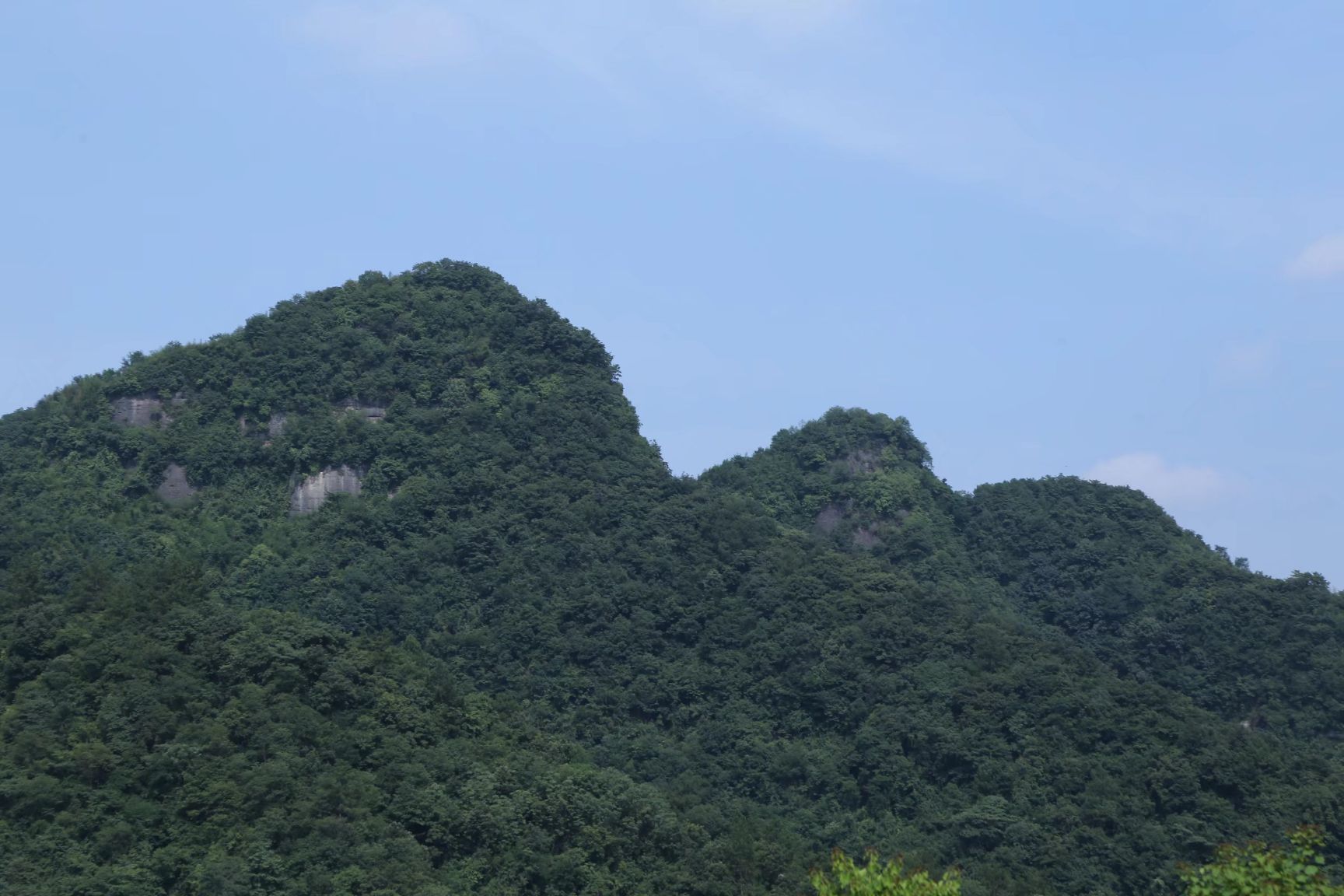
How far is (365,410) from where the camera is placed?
42375 millimetres

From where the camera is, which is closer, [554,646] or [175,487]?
[554,646]

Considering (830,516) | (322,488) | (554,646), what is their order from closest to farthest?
(554,646), (322,488), (830,516)

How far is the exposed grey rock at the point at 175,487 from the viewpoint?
132 ft

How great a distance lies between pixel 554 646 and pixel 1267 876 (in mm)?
25472

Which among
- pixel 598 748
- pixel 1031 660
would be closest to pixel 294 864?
pixel 598 748

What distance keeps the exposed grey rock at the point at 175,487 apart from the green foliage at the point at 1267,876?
107 feet

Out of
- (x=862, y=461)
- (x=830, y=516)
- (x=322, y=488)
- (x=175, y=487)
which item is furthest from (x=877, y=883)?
(x=862, y=461)

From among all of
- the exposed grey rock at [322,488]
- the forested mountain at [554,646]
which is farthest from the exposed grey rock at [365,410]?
the exposed grey rock at [322,488]

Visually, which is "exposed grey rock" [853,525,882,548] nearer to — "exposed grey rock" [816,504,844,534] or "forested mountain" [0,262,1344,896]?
"forested mountain" [0,262,1344,896]

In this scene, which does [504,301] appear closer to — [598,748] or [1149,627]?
[598,748]

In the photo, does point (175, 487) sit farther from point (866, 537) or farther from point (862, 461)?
point (862, 461)

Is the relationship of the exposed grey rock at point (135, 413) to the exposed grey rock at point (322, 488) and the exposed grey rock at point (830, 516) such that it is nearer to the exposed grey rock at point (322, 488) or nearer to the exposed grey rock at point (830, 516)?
the exposed grey rock at point (322, 488)

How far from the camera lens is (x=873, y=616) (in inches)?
1480

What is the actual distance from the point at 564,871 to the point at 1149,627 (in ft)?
73.5
